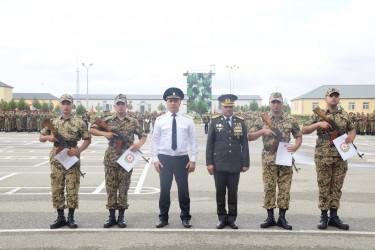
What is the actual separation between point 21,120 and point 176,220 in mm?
29607

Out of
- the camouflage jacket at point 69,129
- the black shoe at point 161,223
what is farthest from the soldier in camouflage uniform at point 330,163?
the camouflage jacket at point 69,129

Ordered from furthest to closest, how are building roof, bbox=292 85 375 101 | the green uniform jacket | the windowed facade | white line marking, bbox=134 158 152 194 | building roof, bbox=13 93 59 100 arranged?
building roof, bbox=13 93 59 100, building roof, bbox=292 85 375 101, the windowed facade, white line marking, bbox=134 158 152 194, the green uniform jacket

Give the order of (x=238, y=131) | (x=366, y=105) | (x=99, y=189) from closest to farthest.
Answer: (x=238, y=131) → (x=99, y=189) → (x=366, y=105)

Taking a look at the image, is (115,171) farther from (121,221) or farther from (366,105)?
(366,105)

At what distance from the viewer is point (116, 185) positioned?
19.2ft

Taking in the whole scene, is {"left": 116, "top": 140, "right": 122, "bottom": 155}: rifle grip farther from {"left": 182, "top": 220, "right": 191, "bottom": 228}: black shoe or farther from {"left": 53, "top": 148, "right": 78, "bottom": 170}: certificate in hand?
{"left": 182, "top": 220, "right": 191, "bottom": 228}: black shoe

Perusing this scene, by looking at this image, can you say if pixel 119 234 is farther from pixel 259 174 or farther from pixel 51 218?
pixel 259 174

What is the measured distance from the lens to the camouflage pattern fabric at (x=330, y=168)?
5707 mm

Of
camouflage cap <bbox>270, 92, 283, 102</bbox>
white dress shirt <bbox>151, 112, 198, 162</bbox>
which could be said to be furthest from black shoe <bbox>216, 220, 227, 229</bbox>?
→ camouflage cap <bbox>270, 92, 283, 102</bbox>

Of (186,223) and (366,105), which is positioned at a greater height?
(366,105)

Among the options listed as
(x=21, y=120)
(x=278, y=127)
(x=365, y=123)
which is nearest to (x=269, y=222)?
(x=278, y=127)

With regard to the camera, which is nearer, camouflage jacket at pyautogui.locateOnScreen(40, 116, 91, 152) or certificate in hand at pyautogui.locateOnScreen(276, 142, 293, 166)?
certificate in hand at pyautogui.locateOnScreen(276, 142, 293, 166)

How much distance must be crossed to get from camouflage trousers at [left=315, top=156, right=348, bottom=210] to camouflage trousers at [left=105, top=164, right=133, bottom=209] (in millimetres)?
2946

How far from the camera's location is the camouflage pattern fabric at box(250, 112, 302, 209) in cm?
570
